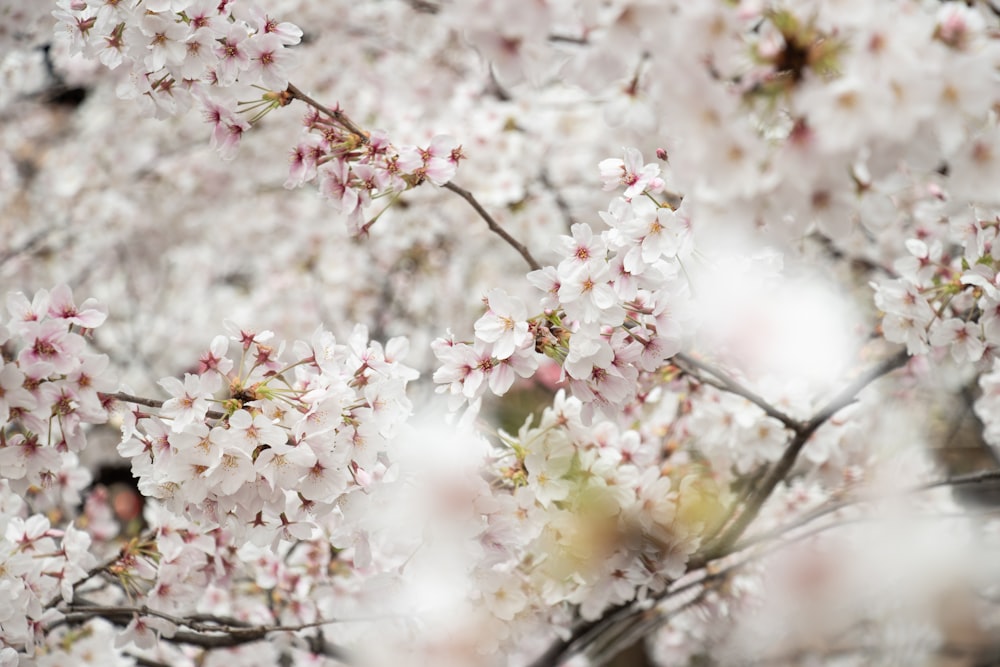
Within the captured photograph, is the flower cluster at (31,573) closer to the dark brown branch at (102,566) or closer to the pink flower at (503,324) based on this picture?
the dark brown branch at (102,566)

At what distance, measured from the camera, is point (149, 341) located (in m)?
6.34

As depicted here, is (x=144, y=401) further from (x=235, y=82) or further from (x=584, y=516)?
(x=584, y=516)

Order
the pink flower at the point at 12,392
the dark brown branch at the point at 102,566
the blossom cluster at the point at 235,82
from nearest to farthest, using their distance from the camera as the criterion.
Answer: the pink flower at the point at 12,392, the blossom cluster at the point at 235,82, the dark brown branch at the point at 102,566

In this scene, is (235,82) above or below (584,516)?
above

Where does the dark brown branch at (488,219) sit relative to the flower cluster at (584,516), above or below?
Answer: above

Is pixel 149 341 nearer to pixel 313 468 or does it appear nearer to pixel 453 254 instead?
pixel 453 254

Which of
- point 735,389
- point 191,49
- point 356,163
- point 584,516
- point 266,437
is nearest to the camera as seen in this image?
point 266,437

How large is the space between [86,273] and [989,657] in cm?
578

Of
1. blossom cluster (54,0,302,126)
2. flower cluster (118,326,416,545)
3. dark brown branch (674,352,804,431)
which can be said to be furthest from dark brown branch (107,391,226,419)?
dark brown branch (674,352,804,431)

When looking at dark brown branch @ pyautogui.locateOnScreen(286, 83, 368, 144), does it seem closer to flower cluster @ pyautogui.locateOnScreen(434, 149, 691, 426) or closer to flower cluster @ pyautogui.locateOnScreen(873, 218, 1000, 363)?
flower cluster @ pyautogui.locateOnScreen(434, 149, 691, 426)

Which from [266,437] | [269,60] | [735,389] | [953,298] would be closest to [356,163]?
[269,60]

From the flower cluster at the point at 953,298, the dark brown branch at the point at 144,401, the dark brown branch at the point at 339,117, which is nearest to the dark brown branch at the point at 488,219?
the dark brown branch at the point at 339,117

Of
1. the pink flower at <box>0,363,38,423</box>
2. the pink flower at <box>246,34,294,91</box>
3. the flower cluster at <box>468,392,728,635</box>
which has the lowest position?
the flower cluster at <box>468,392,728,635</box>

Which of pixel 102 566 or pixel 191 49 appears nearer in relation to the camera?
pixel 191 49
